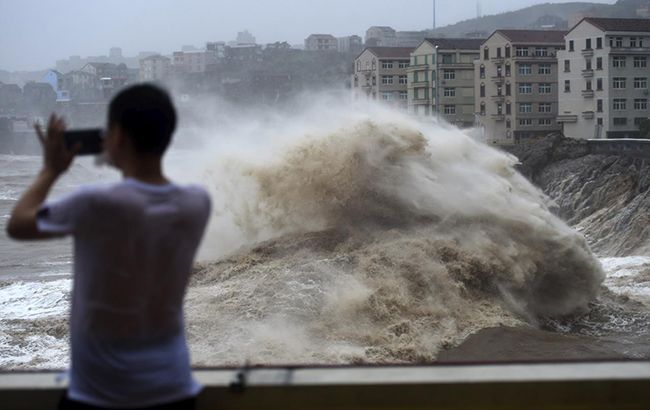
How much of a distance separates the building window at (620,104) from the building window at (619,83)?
→ 0.65m

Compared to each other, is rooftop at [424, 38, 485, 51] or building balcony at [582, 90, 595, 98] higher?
rooftop at [424, 38, 485, 51]

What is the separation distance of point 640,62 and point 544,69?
8.51 meters

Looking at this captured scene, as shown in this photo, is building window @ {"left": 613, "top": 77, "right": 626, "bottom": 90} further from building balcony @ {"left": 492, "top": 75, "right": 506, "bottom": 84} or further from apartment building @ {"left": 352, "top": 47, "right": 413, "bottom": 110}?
apartment building @ {"left": 352, "top": 47, "right": 413, "bottom": 110}

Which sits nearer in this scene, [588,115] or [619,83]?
[619,83]

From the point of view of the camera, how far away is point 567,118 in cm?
5244

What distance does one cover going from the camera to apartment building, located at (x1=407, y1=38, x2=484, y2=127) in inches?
2301

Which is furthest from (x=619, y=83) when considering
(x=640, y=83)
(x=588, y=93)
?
(x=588, y=93)

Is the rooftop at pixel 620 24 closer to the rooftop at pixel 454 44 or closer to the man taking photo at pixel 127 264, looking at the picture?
the rooftop at pixel 454 44

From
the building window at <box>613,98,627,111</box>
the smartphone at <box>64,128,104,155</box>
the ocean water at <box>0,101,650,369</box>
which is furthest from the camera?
the building window at <box>613,98,627,111</box>

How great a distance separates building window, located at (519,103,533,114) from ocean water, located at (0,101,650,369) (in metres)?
34.1

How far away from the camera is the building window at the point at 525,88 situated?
56.3 m

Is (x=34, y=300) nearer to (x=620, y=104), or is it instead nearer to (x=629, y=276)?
(x=629, y=276)

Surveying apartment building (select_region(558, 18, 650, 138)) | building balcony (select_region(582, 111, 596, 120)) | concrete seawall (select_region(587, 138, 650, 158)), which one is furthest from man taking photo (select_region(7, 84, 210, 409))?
building balcony (select_region(582, 111, 596, 120))

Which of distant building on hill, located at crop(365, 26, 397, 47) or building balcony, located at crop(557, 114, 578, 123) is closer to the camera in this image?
building balcony, located at crop(557, 114, 578, 123)
